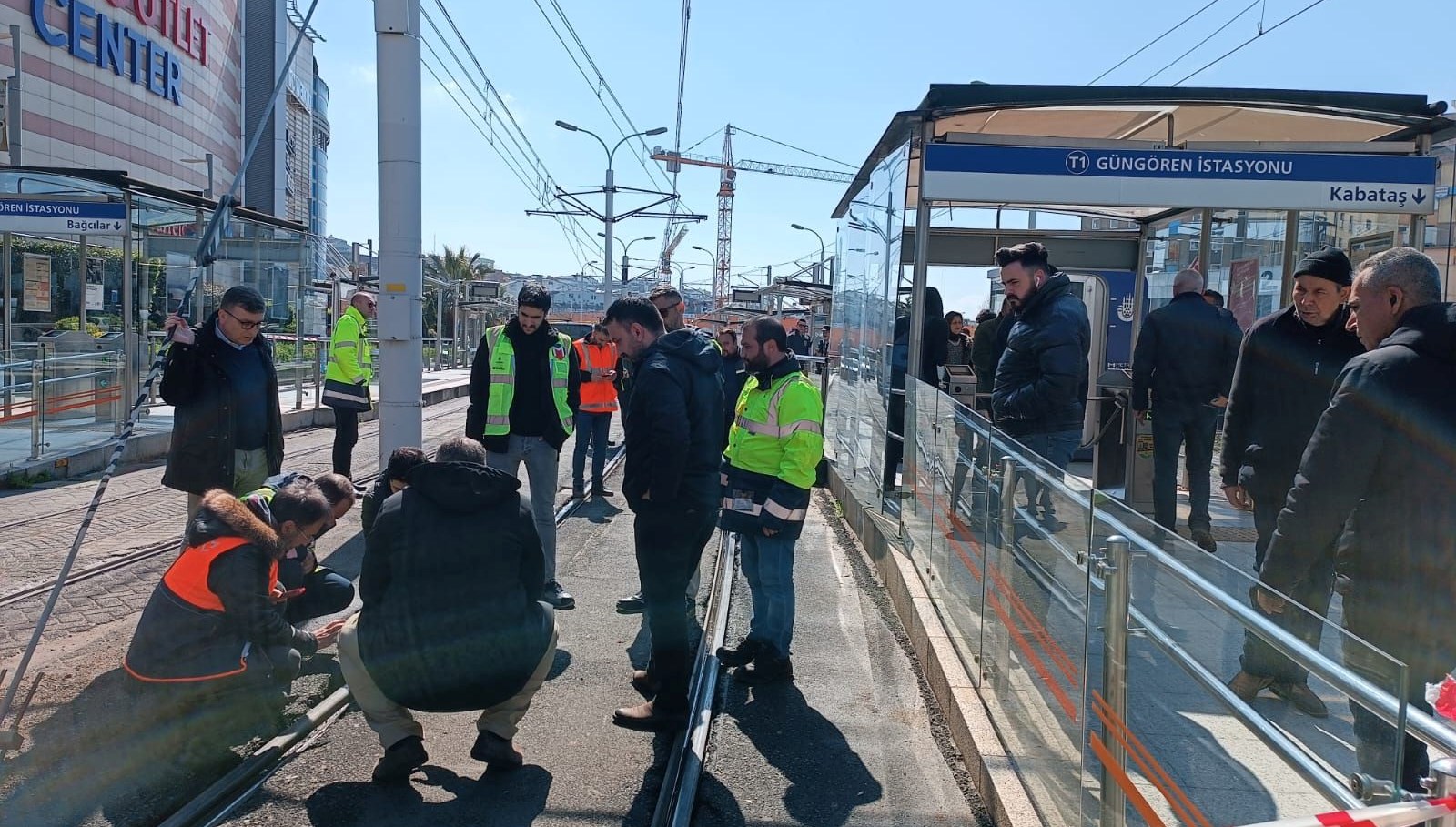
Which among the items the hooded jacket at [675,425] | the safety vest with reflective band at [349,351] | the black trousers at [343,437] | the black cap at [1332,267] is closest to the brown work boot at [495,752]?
the hooded jacket at [675,425]

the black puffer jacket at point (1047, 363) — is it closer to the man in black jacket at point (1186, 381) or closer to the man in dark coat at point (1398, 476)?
the man in black jacket at point (1186, 381)

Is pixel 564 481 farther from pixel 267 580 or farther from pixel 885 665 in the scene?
pixel 267 580

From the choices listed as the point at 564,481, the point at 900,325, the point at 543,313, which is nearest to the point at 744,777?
the point at 543,313

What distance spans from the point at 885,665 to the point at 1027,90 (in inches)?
146

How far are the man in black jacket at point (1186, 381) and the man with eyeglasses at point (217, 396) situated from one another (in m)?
5.34

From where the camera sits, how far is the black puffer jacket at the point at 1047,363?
18.2 ft

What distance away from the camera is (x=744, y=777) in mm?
4426

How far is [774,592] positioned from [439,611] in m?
1.95

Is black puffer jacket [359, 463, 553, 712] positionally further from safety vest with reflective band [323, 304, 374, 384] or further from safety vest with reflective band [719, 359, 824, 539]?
safety vest with reflective band [323, 304, 374, 384]

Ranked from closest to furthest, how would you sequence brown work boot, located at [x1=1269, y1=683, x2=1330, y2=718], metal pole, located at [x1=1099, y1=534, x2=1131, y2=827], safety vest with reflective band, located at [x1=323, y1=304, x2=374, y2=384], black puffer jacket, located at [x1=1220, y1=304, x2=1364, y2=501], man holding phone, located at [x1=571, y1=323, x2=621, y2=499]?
brown work boot, located at [x1=1269, y1=683, x2=1330, y2=718] < metal pole, located at [x1=1099, y1=534, x2=1131, y2=827] < black puffer jacket, located at [x1=1220, y1=304, x2=1364, y2=501] < safety vest with reflective band, located at [x1=323, y1=304, x2=374, y2=384] < man holding phone, located at [x1=571, y1=323, x2=621, y2=499]

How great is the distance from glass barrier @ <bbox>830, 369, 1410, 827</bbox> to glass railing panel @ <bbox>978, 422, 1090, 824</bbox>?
0.01 m

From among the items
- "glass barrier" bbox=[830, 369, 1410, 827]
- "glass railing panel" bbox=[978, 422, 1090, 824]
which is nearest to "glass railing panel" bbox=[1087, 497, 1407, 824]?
"glass barrier" bbox=[830, 369, 1410, 827]

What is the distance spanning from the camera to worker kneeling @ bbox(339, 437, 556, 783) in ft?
13.6

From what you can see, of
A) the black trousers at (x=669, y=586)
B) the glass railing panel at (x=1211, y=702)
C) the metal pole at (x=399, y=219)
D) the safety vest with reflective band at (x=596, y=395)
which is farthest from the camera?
the safety vest with reflective band at (x=596, y=395)
